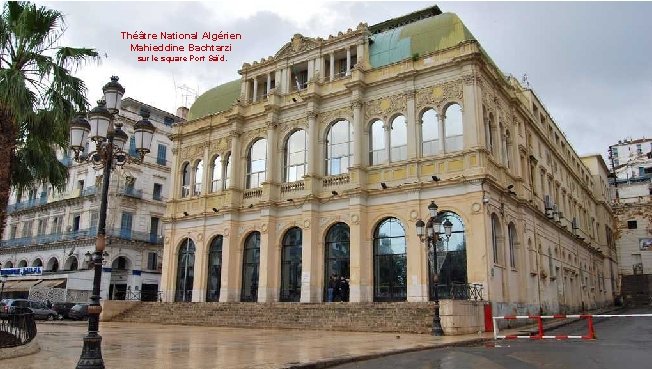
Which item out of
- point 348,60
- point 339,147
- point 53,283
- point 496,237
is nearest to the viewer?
point 496,237

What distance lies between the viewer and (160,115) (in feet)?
161

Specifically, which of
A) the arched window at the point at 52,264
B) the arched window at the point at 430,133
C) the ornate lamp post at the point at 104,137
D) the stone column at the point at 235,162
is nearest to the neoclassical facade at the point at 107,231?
the arched window at the point at 52,264

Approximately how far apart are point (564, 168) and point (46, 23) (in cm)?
3814

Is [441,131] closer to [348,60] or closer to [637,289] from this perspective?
[348,60]

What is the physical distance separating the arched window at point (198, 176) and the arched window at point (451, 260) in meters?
17.0

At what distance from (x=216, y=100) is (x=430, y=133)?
16.6m

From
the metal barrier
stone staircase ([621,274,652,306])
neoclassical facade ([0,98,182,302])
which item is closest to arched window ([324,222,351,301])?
the metal barrier

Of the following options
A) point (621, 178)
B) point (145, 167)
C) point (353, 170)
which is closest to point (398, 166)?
point (353, 170)

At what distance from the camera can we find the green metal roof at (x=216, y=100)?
36.0 meters

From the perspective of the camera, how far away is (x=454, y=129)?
84.7 feet

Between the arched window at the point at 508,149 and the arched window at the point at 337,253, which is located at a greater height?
the arched window at the point at 508,149

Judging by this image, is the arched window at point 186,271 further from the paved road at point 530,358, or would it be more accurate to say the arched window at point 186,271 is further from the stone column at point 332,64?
the paved road at point 530,358

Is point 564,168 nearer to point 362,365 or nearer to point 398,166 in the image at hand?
point 398,166

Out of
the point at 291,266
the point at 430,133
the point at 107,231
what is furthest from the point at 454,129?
the point at 107,231
